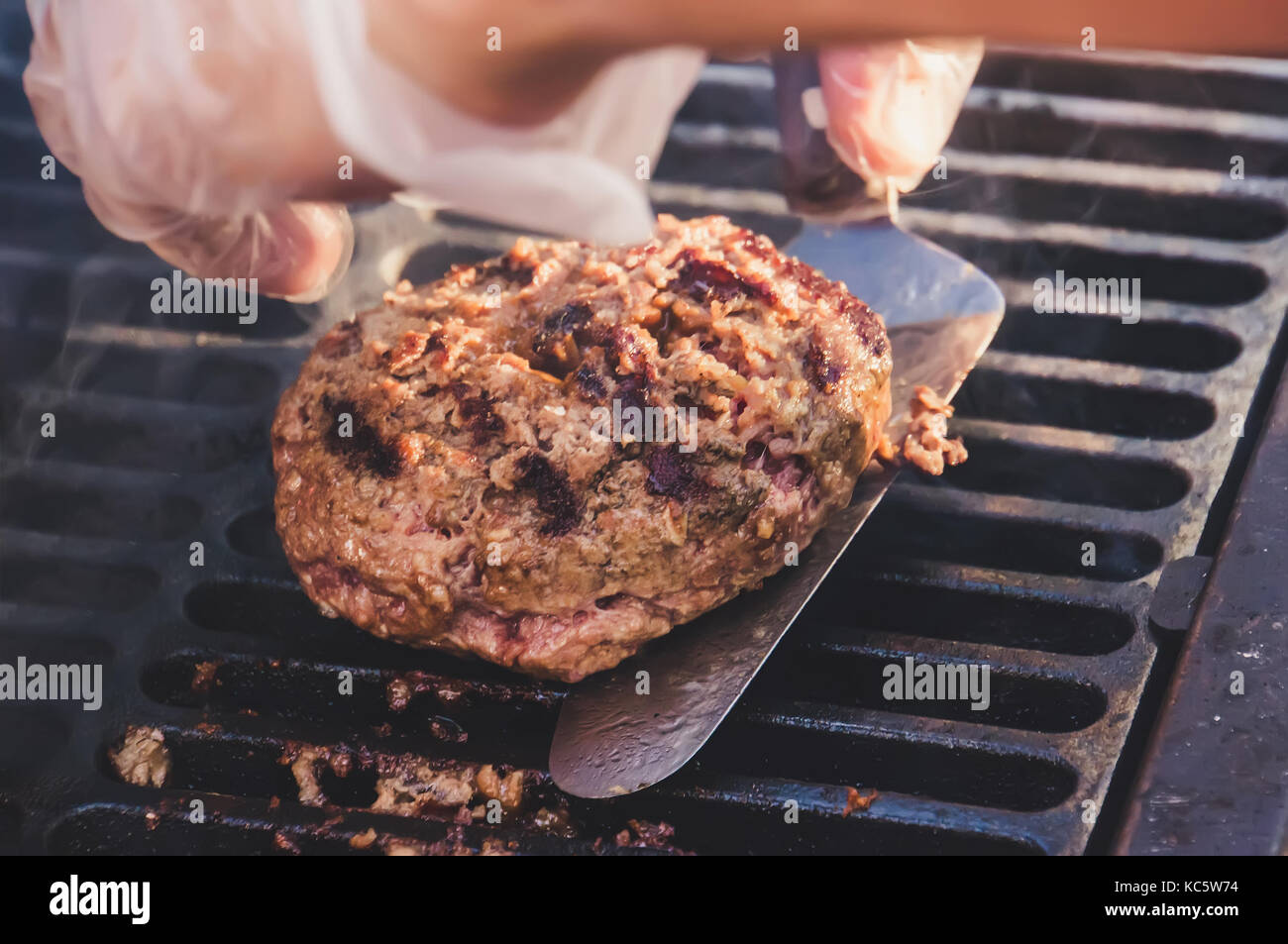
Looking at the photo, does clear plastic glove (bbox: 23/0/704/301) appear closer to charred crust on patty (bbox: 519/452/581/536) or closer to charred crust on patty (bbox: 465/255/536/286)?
charred crust on patty (bbox: 465/255/536/286)

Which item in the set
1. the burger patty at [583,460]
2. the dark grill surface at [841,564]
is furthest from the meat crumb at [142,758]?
the burger patty at [583,460]

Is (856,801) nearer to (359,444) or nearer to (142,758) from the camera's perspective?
(359,444)

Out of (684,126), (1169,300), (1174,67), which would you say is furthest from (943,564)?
(1174,67)

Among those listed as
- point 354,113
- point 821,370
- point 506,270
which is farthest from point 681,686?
point 354,113

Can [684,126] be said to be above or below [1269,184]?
above

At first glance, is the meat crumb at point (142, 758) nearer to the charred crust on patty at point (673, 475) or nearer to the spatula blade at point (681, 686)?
the spatula blade at point (681, 686)
